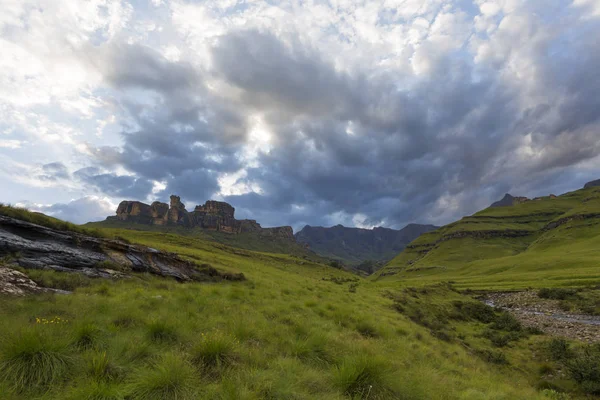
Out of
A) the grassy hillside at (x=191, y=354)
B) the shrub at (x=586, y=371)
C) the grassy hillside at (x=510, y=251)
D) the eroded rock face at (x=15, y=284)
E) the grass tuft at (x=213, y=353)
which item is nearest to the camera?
the grassy hillside at (x=191, y=354)

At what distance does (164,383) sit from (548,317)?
3895 centimetres

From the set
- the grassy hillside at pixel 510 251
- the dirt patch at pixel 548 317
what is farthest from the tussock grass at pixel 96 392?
the grassy hillside at pixel 510 251

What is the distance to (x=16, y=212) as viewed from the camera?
1688cm

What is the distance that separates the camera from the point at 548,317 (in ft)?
99.1

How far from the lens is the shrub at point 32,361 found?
496 centimetres

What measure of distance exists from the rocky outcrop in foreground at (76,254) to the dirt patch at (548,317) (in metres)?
29.3

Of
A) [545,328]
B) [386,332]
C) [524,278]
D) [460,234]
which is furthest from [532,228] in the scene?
[386,332]

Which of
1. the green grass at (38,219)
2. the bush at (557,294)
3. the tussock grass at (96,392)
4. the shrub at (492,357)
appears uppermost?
the green grass at (38,219)

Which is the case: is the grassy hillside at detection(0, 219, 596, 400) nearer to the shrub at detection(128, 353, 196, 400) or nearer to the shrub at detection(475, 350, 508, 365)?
the shrub at detection(128, 353, 196, 400)

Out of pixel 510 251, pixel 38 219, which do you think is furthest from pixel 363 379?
pixel 510 251

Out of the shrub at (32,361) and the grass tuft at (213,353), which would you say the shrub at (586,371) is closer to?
the grass tuft at (213,353)

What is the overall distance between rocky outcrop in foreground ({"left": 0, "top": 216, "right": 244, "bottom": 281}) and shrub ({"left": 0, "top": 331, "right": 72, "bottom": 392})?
9.58 meters

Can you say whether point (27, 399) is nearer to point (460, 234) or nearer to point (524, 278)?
point (524, 278)

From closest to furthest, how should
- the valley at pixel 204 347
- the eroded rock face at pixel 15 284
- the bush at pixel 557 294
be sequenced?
the valley at pixel 204 347 → the eroded rock face at pixel 15 284 → the bush at pixel 557 294
